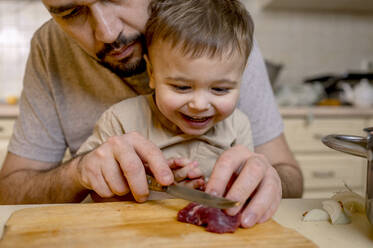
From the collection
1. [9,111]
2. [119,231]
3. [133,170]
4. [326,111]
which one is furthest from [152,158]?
[326,111]

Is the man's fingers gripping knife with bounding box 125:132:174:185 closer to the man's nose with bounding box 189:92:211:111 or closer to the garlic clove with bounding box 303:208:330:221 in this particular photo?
the man's nose with bounding box 189:92:211:111

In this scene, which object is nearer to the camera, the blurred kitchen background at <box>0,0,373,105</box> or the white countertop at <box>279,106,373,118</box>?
the white countertop at <box>279,106,373,118</box>

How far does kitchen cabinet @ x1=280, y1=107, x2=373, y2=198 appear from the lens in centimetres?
223

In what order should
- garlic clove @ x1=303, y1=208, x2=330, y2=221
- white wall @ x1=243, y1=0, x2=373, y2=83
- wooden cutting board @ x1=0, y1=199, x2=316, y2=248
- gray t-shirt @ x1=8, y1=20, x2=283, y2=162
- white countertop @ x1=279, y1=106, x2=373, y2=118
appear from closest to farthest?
wooden cutting board @ x1=0, y1=199, x2=316, y2=248
garlic clove @ x1=303, y1=208, x2=330, y2=221
gray t-shirt @ x1=8, y1=20, x2=283, y2=162
white countertop @ x1=279, y1=106, x2=373, y2=118
white wall @ x1=243, y1=0, x2=373, y2=83

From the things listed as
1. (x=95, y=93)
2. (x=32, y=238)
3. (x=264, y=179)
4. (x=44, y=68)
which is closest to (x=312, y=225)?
(x=264, y=179)

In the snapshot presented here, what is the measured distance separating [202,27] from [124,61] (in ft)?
0.83

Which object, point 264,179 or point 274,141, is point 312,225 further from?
point 274,141

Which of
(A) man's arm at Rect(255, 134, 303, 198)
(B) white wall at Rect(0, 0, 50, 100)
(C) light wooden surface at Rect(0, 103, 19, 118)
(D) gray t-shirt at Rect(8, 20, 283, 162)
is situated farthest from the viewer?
(B) white wall at Rect(0, 0, 50, 100)

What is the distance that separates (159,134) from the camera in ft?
3.00

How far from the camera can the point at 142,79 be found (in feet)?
3.42

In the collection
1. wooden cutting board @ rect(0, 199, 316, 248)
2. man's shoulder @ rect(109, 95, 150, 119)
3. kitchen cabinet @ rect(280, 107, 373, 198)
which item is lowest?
kitchen cabinet @ rect(280, 107, 373, 198)

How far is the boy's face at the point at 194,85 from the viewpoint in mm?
770

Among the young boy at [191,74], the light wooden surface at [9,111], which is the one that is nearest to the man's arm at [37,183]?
the young boy at [191,74]

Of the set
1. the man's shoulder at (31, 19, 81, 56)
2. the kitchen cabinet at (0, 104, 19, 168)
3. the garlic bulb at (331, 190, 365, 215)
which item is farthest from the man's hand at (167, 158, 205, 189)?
the kitchen cabinet at (0, 104, 19, 168)
